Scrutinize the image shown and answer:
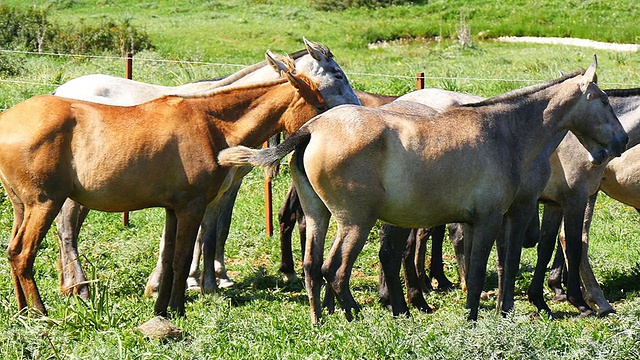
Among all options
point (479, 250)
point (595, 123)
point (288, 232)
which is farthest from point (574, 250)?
point (288, 232)

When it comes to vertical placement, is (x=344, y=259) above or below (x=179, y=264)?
above

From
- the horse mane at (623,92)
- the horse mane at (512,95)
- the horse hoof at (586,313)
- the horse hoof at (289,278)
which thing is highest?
the horse mane at (512,95)

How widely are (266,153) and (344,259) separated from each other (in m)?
0.96

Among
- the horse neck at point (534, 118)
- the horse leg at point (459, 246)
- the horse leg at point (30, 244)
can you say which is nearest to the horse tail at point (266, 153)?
the horse leg at point (30, 244)

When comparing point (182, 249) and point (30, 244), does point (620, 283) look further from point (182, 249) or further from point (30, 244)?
point (30, 244)

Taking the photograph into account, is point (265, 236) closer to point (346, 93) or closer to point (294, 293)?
point (294, 293)

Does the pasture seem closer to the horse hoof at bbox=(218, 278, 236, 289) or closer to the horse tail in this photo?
the horse hoof at bbox=(218, 278, 236, 289)

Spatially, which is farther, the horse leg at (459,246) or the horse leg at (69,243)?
the horse leg at (459,246)

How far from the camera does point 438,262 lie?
31.0 ft

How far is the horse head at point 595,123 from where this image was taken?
7613mm

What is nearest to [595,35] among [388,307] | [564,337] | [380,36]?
[380,36]

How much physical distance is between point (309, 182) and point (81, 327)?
199 centimetres

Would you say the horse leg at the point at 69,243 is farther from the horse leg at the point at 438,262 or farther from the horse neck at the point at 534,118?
the horse neck at the point at 534,118

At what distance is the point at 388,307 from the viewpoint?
27.3 ft
